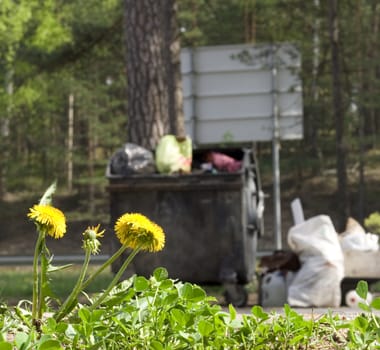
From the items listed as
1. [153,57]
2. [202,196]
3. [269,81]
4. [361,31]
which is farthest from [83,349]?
[361,31]

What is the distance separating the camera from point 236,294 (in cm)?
1073

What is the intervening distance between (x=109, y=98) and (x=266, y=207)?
9522 millimetres

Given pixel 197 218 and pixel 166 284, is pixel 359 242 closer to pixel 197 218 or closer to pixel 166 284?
pixel 197 218

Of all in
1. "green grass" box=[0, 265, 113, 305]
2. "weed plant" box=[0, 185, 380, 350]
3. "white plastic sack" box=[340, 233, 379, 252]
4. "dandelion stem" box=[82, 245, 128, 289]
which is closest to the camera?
"weed plant" box=[0, 185, 380, 350]

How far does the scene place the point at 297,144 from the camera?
46031 millimetres

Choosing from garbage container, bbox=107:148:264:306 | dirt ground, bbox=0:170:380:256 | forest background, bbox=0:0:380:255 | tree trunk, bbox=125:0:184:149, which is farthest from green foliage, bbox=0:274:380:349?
dirt ground, bbox=0:170:380:256

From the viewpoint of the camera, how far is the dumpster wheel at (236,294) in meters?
10.6

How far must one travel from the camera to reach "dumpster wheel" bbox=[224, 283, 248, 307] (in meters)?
10.6

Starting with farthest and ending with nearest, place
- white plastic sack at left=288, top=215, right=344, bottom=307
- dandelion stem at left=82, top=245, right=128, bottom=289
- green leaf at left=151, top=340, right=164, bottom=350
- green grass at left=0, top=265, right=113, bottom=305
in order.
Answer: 1. green grass at left=0, top=265, right=113, bottom=305
2. white plastic sack at left=288, top=215, right=344, bottom=307
3. dandelion stem at left=82, top=245, right=128, bottom=289
4. green leaf at left=151, top=340, right=164, bottom=350

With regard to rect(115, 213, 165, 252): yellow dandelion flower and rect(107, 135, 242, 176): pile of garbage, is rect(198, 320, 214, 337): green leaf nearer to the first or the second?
rect(115, 213, 165, 252): yellow dandelion flower

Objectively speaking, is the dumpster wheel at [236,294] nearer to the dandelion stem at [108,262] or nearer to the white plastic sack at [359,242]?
the white plastic sack at [359,242]

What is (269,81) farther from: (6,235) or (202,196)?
(6,235)

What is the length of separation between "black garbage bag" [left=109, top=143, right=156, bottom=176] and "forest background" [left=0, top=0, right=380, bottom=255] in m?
20.5

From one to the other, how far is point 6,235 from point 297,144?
Result: 14448 mm
